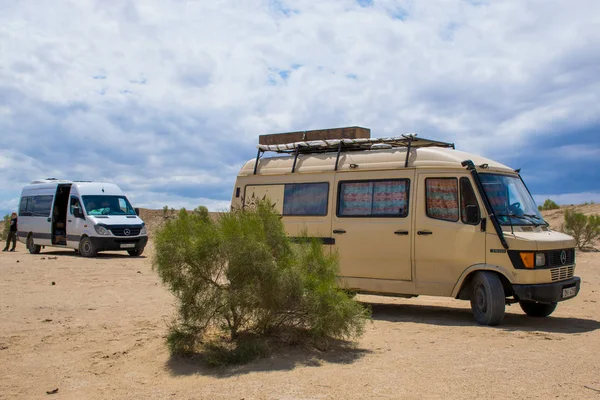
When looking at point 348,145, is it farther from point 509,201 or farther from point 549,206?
point 549,206

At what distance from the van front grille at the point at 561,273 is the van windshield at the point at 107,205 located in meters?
16.7

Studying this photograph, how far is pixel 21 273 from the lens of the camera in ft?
52.5

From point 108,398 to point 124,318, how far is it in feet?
12.3

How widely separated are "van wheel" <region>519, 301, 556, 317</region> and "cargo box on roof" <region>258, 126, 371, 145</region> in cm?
412

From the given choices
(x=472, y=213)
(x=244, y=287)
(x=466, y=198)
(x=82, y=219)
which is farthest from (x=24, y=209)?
(x=472, y=213)

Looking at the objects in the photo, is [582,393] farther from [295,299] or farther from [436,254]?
[436,254]

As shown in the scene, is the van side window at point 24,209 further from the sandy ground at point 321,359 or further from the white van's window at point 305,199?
the white van's window at point 305,199

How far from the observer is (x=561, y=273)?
9508mm

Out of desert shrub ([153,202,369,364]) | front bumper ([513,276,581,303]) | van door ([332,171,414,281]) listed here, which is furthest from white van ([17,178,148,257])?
front bumper ([513,276,581,303])

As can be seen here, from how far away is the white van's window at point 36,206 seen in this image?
931 inches

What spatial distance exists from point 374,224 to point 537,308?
308 cm

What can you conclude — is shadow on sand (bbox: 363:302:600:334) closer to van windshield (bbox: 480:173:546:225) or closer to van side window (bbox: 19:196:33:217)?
van windshield (bbox: 480:173:546:225)

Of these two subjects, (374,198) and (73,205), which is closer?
(374,198)

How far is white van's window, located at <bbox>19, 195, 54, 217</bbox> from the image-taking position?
23656 millimetres
